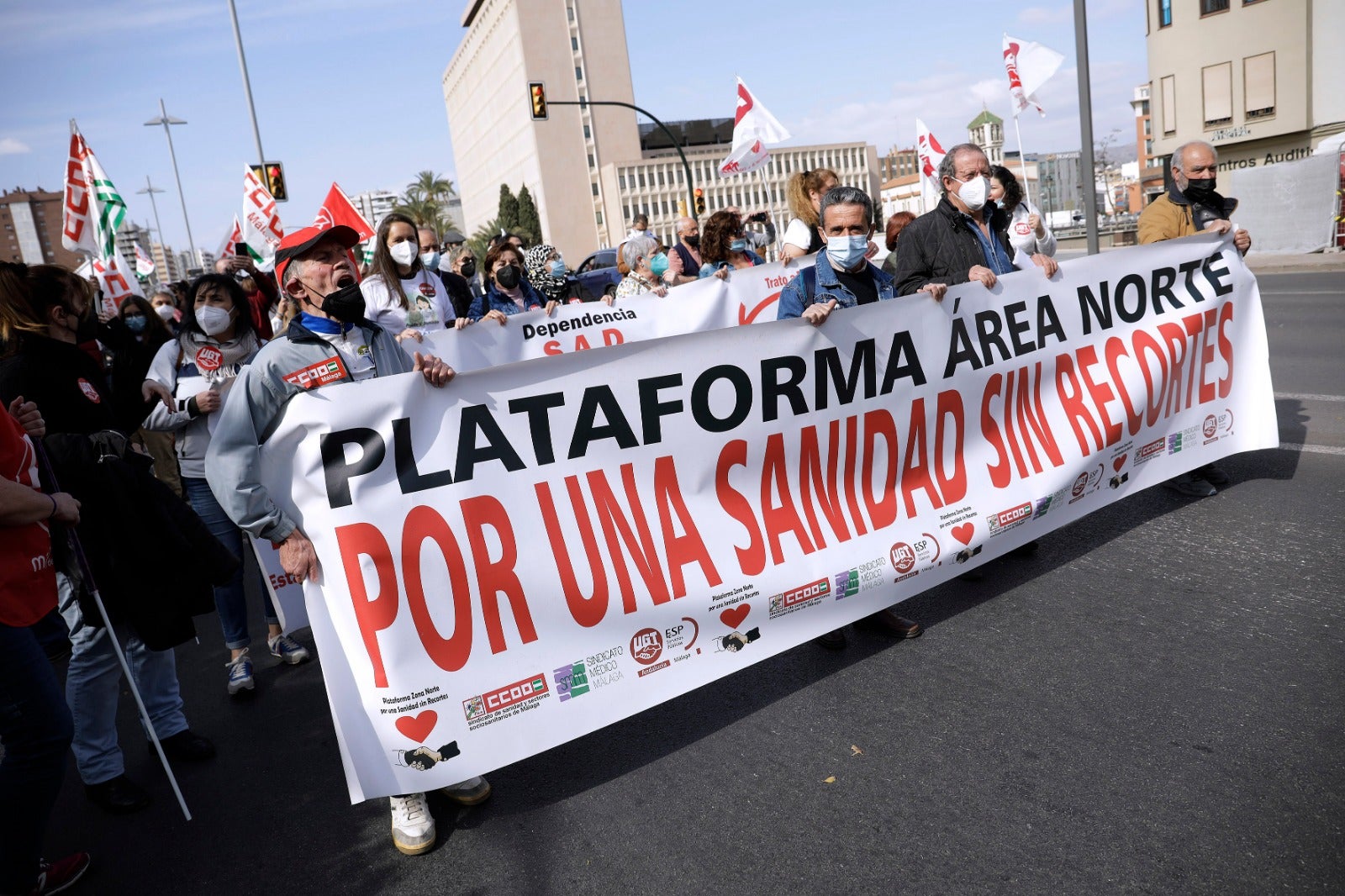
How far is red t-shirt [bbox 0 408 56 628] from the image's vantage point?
2619 mm

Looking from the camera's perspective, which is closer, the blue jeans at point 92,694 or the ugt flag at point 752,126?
the blue jeans at point 92,694

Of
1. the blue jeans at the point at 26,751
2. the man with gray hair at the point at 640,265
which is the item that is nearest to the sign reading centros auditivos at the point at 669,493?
the blue jeans at the point at 26,751

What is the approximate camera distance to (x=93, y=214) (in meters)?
9.60

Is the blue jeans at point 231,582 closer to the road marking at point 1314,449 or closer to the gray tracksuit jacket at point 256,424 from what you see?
the gray tracksuit jacket at point 256,424

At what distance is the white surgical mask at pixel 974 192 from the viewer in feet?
15.0

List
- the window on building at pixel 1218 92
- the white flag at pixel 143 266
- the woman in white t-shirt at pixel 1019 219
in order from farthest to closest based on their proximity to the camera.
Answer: the window on building at pixel 1218 92, the white flag at pixel 143 266, the woman in white t-shirt at pixel 1019 219

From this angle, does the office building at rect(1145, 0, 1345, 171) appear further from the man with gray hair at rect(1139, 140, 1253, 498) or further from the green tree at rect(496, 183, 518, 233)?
the green tree at rect(496, 183, 518, 233)

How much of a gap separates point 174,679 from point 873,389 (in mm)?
3153

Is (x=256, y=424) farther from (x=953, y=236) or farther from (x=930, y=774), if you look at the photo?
(x=953, y=236)

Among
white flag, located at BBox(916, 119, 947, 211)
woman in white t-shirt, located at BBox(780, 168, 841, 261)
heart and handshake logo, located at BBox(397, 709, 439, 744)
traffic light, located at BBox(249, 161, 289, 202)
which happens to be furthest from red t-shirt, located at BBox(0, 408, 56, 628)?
traffic light, located at BBox(249, 161, 289, 202)

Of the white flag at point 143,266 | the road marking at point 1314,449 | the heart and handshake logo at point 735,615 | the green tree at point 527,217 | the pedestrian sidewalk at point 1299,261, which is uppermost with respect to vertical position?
the green tree at point 527,217

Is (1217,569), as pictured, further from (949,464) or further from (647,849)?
(647,849)

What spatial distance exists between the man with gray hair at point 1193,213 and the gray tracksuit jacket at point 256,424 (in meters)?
4.57

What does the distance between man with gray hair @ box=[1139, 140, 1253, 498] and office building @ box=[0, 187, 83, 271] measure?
17425 centimetres
